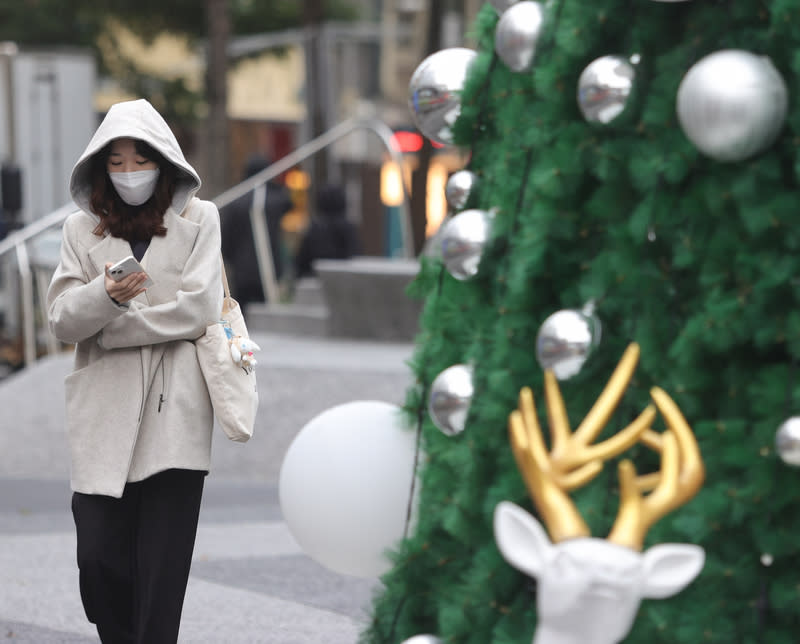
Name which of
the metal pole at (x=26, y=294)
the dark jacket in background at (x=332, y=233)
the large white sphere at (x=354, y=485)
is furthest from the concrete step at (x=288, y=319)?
the large white sphere at (x=354, y=485)

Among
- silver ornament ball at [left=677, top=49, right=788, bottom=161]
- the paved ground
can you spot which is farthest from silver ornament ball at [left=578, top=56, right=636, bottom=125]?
the paved ground

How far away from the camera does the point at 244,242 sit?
13250 millimetres

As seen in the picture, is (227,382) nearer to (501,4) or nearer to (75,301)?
(75,301)

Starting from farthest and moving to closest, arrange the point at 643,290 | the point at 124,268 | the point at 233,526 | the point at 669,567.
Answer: the point at 233,526 < the point at 124,268 < the point at 643,290 < the point at 669,567

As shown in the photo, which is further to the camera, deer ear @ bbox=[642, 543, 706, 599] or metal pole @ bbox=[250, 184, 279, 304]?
metal pole @ bbox=[250, 184, 279, 304]

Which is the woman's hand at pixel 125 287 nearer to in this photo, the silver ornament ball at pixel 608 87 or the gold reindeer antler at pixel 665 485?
the silver ornament ball at pixel 608 87

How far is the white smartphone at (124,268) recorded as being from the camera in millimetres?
3914

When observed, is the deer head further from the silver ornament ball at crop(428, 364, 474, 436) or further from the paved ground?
the paved ground

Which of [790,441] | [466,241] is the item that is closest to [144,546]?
[466,241]

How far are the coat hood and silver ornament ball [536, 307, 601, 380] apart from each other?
164 centimetres

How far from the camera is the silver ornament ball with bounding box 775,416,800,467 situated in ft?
8.37

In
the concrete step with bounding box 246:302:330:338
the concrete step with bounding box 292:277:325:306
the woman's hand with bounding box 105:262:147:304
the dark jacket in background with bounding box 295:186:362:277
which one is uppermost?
the woman's hand with bounding box 105:262:147:304

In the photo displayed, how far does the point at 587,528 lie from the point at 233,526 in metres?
5.33

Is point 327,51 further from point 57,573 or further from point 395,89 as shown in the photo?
point 395,89
